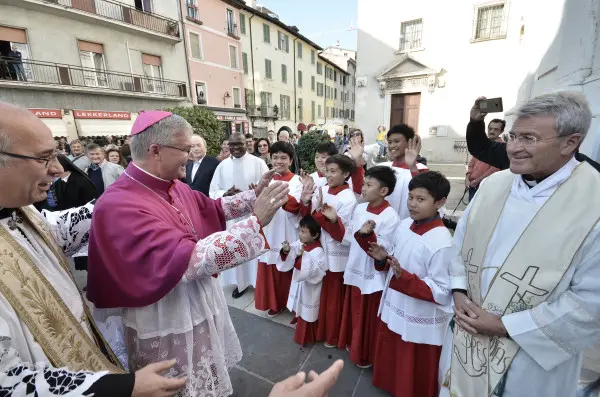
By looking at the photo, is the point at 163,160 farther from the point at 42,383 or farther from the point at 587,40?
the point at 587,40

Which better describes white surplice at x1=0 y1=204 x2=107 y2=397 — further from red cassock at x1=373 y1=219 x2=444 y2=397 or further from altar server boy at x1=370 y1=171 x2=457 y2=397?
red cassock at x1=373 y1=219 x2=444 y2=397

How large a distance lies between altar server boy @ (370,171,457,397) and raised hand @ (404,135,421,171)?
1.02 m

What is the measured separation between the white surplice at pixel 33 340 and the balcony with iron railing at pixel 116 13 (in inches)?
672

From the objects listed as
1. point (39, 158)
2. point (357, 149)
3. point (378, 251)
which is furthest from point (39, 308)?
point (357, 149)

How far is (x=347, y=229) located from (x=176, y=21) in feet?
69.3

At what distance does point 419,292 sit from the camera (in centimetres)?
190

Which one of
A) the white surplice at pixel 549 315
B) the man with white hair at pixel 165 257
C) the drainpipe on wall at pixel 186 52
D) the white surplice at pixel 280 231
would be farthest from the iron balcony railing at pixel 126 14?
the white surplice at pixel 549 315

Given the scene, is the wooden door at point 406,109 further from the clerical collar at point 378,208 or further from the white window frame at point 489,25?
the clerical collar at point 378,208

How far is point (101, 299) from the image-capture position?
1470 mm

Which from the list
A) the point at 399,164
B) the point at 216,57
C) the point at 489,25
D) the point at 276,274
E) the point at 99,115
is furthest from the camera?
the point at 216,57

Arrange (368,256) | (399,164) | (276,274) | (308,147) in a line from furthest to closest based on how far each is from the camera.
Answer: (308,147)
(276,274)
(399,164)
(368,256)

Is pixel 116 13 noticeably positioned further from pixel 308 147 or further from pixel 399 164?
pixel 399 164

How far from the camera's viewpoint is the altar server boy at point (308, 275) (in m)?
2.81

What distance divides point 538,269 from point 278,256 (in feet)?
8.26
